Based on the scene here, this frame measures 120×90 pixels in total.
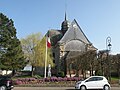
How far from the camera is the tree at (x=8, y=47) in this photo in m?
53.2

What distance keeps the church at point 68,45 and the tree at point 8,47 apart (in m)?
20.1

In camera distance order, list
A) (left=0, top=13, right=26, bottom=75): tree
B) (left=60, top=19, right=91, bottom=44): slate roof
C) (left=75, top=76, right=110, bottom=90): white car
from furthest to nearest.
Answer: (left=60, top=19, right=91, bottom=44): slate roof < (left=0, top=13, right=26, bottom=75): tree < (left=75, top=76, right=110, bottom=90): white car

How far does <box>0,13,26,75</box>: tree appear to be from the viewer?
175 ft

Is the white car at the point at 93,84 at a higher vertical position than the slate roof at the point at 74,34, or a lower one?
lower

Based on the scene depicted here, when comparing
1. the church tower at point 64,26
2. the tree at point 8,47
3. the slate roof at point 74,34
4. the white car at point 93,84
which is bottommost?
the white car at point 93,84

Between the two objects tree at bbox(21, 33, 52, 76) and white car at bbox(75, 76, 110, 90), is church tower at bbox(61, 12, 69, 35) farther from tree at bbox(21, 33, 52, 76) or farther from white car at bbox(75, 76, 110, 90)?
white car at bbox(75, 76, 110, 90)

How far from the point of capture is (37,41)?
226ft

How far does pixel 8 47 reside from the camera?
53375 mm

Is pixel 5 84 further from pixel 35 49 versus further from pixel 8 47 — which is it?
pixel 35 49

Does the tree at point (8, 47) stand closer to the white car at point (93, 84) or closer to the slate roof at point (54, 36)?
the slate roof at point (54, 36)

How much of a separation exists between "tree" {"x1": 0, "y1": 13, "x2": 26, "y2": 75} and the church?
20.1 m

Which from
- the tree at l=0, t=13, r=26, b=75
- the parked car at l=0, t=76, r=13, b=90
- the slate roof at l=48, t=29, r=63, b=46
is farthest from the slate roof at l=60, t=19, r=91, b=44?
the parked car at l=0, t=76, r=13, b=90

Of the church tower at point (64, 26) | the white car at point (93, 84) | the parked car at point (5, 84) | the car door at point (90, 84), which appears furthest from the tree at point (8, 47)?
the church tower at point (64, 26)

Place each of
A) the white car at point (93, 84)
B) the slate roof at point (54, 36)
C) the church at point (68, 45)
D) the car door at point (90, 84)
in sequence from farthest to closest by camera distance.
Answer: the slate roof at point (54, 36)
the church at point (68, 45)
the car door at point (90, 84)
the white car at point (93, 84)
